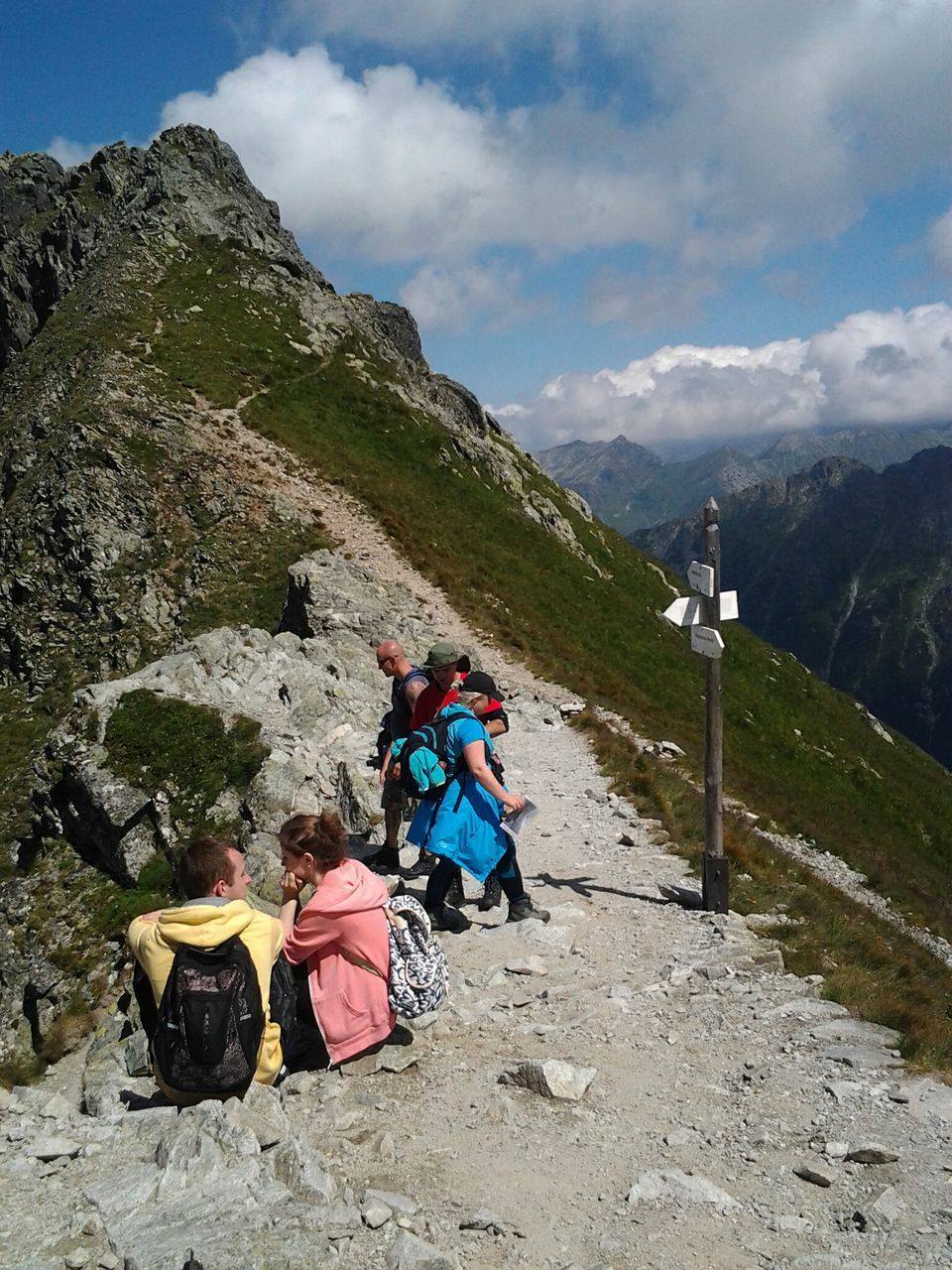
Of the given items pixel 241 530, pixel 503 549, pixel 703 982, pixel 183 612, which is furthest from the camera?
pixel 503 549

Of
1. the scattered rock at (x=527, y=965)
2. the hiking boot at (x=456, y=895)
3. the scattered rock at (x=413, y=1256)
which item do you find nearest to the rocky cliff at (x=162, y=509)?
the hiking boot at (x=456, y=895)

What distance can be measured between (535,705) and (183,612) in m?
13.6

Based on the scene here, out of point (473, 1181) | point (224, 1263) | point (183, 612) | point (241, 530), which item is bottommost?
point (473, 1181)

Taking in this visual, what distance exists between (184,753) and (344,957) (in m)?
8.13

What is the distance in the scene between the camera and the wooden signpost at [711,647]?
1047 centimetres

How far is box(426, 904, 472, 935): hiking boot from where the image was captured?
976 cm

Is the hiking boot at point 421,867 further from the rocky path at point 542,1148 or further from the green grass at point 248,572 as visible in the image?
the green grass at point 248,572

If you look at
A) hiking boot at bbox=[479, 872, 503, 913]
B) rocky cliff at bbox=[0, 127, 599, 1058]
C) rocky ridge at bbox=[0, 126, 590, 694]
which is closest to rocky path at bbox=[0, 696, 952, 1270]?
hiking boot at bbox=[479, 872, 503, 913]

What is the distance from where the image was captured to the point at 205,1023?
5758 mm

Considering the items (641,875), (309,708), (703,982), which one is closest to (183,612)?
(309,708)

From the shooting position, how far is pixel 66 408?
35375 millimetres

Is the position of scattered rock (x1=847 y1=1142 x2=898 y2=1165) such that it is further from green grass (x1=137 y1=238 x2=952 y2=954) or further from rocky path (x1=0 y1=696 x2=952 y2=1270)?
green grass (x1=137 y1=238 x2=952 y2=954)

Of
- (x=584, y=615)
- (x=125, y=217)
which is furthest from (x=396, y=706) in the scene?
(x=125, y=217)

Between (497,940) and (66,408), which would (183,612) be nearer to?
(66,408)
